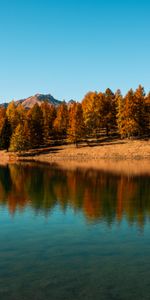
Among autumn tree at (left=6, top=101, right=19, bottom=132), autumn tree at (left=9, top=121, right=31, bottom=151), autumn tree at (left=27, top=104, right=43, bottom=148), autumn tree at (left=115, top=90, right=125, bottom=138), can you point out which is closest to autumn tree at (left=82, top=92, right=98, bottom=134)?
autumn tree at (left=115, top=90, right=125, bottom=138)

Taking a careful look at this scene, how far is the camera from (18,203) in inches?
1901

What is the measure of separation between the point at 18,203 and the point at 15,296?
2922 centimetres

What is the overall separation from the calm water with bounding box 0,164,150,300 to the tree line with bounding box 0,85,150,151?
2277 inches

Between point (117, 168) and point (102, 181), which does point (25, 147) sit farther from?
point (102, 181)

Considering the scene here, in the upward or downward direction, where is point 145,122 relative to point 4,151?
upward

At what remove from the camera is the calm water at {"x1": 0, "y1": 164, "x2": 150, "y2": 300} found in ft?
68.0

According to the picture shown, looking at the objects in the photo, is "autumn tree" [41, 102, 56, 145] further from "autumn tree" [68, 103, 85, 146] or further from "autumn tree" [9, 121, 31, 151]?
"autumn tree" [68, 103, 85, 146]

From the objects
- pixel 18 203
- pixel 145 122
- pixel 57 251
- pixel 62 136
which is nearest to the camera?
pixel 57 251

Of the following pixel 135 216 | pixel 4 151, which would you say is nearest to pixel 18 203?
pixel 135 216

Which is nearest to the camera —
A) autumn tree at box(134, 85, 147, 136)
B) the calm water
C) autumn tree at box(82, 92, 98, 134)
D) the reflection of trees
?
the calm water

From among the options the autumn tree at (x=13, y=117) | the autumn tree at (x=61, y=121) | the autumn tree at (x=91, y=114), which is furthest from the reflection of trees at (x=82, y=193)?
the autumn tree at (x=13, y=117)

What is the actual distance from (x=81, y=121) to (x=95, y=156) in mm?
20368

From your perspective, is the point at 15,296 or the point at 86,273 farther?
the point at 86,273

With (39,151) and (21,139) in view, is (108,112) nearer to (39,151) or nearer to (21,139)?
(39,151)
